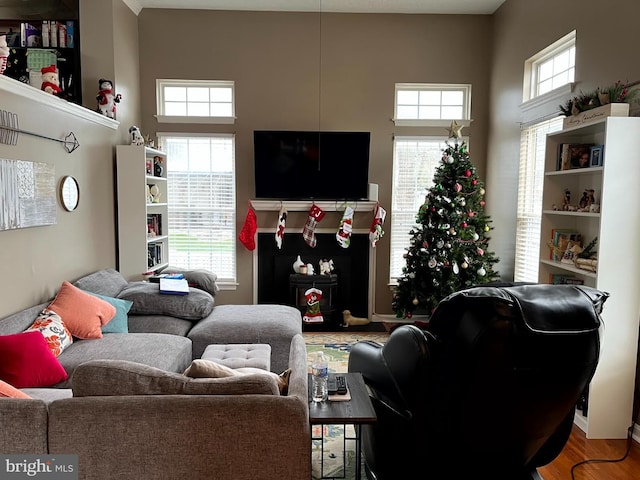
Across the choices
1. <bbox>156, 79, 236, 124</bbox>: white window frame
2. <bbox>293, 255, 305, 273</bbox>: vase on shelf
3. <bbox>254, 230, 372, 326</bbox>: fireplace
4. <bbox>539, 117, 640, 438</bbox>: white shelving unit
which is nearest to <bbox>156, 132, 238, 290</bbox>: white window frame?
<bbox>156, 79, 236, 124</bbox>: white window frame

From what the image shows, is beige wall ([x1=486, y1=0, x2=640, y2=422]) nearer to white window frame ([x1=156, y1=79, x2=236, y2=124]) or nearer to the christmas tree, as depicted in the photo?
the christmas tree

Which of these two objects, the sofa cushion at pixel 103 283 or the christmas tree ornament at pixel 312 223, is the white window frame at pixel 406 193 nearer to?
the christmas tree ornament at pixel 312 223

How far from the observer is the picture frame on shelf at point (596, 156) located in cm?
298

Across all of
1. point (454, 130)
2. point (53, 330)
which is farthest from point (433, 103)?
point (53, 330)

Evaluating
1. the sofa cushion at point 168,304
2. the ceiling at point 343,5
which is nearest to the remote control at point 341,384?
the sofa cushion at point 168,304

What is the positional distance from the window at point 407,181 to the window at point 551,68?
1.18m

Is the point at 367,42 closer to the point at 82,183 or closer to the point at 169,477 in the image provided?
the point at 82,183

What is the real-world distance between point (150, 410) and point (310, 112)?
4.34 meters

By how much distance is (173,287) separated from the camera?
391 centimetres

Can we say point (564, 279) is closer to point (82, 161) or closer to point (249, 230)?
point (249, 230)

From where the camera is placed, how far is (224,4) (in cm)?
518

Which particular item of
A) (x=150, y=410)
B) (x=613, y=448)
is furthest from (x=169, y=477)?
(x=613, y=448)

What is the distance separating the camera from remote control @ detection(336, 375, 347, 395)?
2.17m

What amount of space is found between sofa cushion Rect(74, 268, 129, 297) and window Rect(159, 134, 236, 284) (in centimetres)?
132
